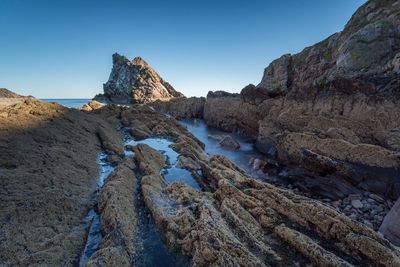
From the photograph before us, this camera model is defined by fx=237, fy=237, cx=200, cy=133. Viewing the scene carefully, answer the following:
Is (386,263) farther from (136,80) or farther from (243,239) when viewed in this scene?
(136,80)

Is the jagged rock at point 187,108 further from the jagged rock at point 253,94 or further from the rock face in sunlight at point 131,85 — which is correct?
the jagged rock at point 253,94

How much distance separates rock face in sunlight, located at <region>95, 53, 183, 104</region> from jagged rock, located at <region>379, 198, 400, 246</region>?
8963cm

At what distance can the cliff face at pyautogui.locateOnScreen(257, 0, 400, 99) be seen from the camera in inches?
712

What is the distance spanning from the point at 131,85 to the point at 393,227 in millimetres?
100959

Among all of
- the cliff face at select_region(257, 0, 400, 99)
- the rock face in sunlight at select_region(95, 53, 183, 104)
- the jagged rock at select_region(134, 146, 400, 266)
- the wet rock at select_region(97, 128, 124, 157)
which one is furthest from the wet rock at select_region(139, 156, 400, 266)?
the rock face in sunlight at select_region(95, 53, 183, 104)

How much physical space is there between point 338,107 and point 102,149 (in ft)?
67.8

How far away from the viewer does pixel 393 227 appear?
34.1 feet

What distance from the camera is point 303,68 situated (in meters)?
29.3

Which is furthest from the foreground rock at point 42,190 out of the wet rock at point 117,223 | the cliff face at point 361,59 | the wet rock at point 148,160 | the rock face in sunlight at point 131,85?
the rock face in sunlight at point 131,85

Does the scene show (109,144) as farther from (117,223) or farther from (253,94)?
(253,94)

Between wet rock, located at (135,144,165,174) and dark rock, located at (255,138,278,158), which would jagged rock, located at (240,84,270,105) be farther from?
wet rock, located at (135,144,165,174)

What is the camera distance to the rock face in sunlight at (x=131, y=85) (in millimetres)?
100050

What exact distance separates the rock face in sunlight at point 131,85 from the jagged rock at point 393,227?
89626mm

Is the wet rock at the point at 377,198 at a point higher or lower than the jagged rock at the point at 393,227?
lower
